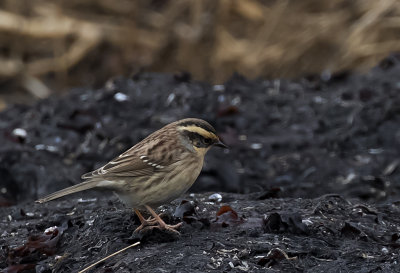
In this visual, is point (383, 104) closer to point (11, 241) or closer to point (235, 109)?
point (235, 109)

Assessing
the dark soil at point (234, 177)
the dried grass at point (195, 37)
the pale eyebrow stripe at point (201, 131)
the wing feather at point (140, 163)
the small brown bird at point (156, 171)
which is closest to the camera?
the dark soil at point (234, 177)

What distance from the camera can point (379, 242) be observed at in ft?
17.4

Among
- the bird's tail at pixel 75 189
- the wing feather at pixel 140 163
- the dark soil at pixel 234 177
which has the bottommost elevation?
the dark soil at pixel 234 177

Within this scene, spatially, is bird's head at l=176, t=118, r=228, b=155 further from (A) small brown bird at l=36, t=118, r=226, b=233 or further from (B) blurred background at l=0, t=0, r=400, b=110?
(B) blurred background at l=0, t=0, r=400, b=110

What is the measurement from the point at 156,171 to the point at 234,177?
106 inches

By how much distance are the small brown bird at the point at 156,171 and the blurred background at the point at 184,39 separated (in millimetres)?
6966

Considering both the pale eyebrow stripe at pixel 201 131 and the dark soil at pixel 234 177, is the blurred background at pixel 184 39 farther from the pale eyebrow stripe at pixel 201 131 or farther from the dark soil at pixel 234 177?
the pale eyebrow stripe at pixel 201 131

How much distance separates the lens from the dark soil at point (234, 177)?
504 centimetres

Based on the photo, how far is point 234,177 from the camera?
26.2 ft

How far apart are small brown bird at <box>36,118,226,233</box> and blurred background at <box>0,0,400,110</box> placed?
697 centimetres

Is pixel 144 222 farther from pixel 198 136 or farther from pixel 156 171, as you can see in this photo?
pixel 198 136

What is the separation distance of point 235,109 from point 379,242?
151 inches

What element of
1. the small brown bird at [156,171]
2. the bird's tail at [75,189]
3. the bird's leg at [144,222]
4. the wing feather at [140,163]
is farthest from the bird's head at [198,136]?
the bird's tail at [75,189]

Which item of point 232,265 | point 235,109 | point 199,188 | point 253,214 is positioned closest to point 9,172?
point 199,188
